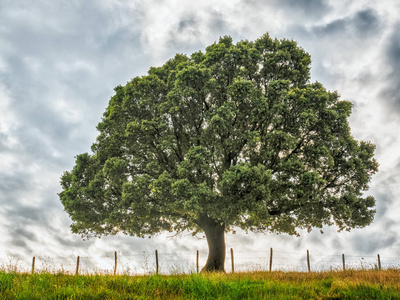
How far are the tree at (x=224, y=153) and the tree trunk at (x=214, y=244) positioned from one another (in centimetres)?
8

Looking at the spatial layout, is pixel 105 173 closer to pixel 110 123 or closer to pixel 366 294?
pixel 110 123

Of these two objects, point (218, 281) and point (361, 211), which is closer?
point (218, 281)

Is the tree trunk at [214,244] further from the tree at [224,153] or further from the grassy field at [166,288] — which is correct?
the grassy field at [166,288]

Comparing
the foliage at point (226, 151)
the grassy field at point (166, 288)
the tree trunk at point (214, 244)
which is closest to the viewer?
the grassy field at point (166, 288)

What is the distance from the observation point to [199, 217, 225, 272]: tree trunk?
22.7 metres

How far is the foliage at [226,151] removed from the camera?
19.6 metres

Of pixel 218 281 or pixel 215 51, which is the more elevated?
pixel 215 51

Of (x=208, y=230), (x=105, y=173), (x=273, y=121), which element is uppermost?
(x=273, y=121)

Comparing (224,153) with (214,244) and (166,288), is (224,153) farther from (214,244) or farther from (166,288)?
(166,288)

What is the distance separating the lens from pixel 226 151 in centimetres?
2147

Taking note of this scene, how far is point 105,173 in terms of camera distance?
2155 centimetres

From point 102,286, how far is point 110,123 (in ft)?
53.1

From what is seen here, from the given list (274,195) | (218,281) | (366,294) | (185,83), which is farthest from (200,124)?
(366,294)

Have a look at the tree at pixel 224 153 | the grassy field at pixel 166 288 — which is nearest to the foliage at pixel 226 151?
the tree at pixel 224 153
